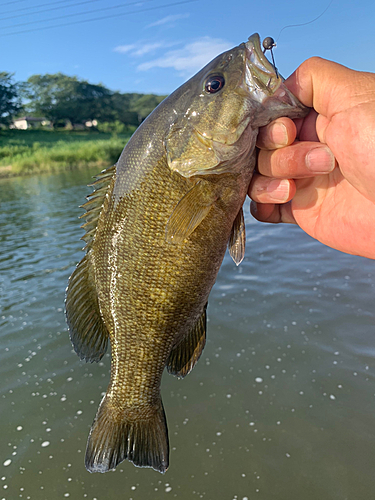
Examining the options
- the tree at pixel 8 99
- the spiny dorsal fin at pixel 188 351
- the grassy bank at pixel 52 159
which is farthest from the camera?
the tree at pixel 8 99

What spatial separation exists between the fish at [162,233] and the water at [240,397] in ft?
6.19

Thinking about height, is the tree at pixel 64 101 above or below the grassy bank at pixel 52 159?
above

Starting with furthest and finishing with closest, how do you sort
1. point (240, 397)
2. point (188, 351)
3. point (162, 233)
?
point (240, 397), point (188, 351), point (162, 233)

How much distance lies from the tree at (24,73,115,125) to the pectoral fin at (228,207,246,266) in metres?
72.8

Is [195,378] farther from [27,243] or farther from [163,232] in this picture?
[27,243]

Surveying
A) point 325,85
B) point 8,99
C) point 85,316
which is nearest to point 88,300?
point 85,316

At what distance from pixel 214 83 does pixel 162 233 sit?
0.78m

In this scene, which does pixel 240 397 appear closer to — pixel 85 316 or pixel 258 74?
pixel 85 316

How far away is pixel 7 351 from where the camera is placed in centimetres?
560

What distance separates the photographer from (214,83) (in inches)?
70.9

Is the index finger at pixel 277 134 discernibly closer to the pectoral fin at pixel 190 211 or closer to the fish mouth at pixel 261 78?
the fish mouth at pixel 261 78

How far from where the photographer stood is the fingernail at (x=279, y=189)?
2086mm

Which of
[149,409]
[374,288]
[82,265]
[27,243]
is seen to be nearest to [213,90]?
[82,265]

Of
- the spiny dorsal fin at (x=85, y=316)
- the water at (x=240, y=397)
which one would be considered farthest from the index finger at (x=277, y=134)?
the water at (x=240, y=397)
